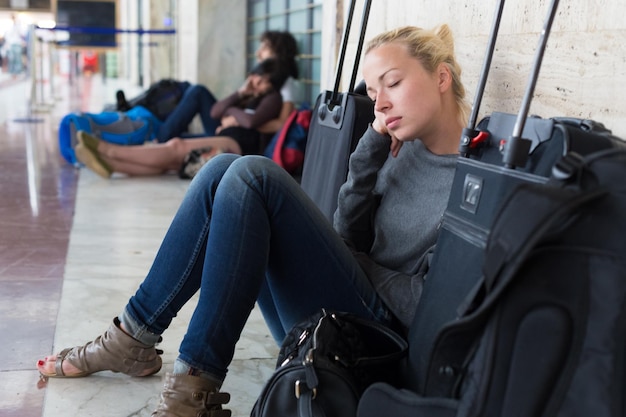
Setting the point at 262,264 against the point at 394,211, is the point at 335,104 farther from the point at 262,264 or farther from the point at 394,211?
the point at 262,264

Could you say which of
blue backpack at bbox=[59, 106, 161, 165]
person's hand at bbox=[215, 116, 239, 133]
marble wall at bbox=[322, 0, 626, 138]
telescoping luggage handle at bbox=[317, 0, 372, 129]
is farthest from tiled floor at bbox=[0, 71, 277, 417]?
marble wall at bbox=[322, 0, 626, 138]

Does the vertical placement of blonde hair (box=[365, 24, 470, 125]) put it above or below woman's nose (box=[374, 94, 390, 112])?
above

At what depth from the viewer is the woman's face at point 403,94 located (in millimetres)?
1999

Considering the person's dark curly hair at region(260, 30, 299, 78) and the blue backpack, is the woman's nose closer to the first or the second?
the person's dark curly hair at region(260, 30, 299, 78)

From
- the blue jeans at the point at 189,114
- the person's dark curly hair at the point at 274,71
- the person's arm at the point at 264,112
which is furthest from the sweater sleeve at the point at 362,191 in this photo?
the blue jeans at the point at 189,114

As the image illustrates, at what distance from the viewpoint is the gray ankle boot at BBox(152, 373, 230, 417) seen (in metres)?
1.90

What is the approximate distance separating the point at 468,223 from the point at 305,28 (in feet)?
19.0

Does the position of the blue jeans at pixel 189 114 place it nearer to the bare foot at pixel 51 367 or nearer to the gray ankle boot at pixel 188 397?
the bare foot at pixel 51 367

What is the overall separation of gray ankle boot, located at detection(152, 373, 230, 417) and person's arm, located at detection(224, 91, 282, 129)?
14.5ft

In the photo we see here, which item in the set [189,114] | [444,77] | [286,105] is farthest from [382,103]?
[189,114]

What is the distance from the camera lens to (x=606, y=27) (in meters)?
1.92

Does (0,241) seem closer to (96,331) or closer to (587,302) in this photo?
(96,331)

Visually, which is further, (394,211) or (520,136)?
(394,211)

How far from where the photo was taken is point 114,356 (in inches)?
91.2
